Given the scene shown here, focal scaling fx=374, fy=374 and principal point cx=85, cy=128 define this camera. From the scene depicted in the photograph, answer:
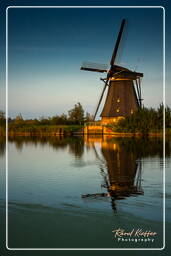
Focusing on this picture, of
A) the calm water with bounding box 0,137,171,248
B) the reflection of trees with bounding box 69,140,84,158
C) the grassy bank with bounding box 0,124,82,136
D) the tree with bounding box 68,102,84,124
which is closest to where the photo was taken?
the calm water with bounding box 0,137,171,248

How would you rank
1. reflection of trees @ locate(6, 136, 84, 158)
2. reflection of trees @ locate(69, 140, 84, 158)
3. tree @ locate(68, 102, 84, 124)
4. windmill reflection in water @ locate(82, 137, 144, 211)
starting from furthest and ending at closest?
tree @ locate(68, 102, 84, 124) → reflection of trees @ locate(6, 136, 84, 158) → reflection of trees @ locate(69, 140, 84, 158) → windmill reflection in water @ locate(82, 137, 144, 211)

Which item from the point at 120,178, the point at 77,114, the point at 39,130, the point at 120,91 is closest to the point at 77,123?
the point at 77,114

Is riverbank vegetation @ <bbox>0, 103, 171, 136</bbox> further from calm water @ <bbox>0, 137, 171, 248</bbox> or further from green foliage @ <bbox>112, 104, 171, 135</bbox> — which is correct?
calm water @ <bbox>0, 137, 171, 248</bbox>

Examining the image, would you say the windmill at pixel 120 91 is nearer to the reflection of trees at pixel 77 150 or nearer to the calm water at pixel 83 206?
the reflection of trees at pixel 77 150

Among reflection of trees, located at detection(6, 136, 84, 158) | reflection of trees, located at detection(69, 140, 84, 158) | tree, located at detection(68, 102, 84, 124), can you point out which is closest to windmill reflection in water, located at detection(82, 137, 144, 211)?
reflection of trees, located at detection(69, 140, 84, 158)

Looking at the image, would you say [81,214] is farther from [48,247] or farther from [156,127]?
[156,127]

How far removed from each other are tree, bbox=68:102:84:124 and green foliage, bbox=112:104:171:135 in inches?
604

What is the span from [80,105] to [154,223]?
141 feet

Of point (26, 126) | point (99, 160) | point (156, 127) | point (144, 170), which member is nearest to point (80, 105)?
point (26, 126)

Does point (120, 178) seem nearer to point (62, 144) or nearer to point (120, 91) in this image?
point (62, 144)

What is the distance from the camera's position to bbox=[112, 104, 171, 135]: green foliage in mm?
31891

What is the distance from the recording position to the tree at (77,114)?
48.2 metres

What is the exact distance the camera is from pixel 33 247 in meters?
4.87

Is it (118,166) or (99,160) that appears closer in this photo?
(118,166)
